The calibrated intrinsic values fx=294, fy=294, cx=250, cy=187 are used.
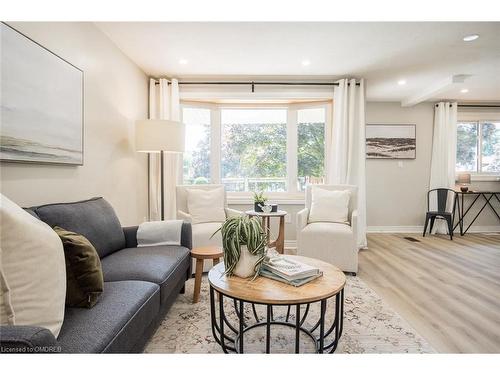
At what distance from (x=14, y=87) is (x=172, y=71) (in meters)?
2.34

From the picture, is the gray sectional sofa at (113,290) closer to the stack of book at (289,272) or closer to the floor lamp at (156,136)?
the stack of book at (289,272)

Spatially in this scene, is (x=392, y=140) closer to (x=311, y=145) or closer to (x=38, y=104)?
(x=311, y=145)

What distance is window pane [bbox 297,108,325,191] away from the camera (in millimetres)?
4496

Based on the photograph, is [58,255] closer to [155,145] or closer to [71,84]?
[71,84]

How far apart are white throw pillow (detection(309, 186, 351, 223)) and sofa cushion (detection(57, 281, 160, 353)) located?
2281 mm

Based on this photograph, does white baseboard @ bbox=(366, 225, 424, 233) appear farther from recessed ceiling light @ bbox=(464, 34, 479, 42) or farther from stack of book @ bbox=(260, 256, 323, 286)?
stack of book @ bbox=(260, 256, 323, 286)

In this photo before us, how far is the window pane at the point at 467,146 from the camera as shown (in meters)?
5.51

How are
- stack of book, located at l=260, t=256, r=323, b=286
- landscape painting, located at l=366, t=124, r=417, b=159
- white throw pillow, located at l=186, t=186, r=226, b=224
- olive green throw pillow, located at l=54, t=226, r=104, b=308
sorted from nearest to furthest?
olive green throw pillow, located at l=54, t=226, r=104, b=308
stack of book, located at l=260, t=256, r=323, b=286
white throw pillow, located at l=186, t=186, r=226, b=224
landscape painting, located at l=366, t=124, r=417, b=159

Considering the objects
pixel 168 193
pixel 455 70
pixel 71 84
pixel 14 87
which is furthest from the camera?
pixel 168 193

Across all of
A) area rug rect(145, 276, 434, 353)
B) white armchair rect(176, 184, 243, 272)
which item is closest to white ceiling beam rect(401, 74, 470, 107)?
area rug rect(145, 276, 434, 353)

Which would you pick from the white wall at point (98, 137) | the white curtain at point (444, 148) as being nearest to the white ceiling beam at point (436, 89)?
the white curtain at point (444, 148)
